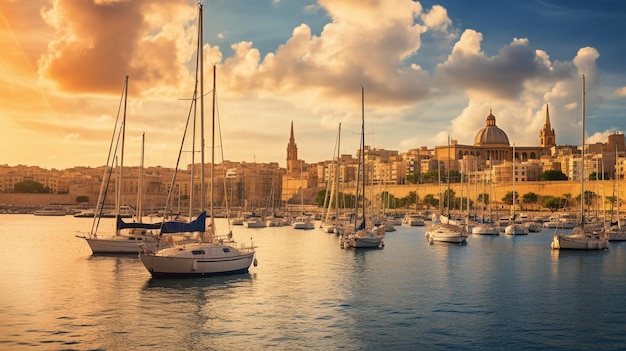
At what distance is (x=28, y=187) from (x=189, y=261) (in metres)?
156

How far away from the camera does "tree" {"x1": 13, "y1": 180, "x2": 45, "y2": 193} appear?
167 m

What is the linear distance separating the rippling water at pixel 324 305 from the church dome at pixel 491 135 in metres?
128

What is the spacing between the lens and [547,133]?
552 feet

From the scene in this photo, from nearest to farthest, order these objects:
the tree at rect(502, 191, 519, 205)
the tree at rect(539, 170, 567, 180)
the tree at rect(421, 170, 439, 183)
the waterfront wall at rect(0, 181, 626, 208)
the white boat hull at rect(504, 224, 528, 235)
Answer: the white boat hull at rect(504, 224, 528, 235) → the waterfront wall at rect(0, 181, 626, 208) → the tree at rect(502, 191, 519, 205) → the tree at rect(539, 170, 567, 180) → the tree at rect(421, 170, 439, 183)

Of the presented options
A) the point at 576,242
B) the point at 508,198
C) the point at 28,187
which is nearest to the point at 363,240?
the point at 576,242

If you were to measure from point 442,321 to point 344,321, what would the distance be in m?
2.81

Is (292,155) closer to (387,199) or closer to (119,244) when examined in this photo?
(387,199)

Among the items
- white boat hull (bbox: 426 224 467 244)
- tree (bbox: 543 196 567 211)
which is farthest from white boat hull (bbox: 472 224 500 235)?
tree (bbox: 543 196 567 211)

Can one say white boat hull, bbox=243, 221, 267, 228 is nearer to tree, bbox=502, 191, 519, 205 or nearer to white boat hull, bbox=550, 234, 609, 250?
white boat hull, bbox=550, 234, 609, 250

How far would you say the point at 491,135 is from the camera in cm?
16150

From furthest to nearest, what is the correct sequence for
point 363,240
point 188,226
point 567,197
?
point 567,197 < point 363,240 < point 188,226

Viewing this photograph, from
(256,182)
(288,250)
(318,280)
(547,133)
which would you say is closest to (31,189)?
(256,182)

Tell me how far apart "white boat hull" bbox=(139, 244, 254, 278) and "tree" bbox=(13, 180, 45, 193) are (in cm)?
15313

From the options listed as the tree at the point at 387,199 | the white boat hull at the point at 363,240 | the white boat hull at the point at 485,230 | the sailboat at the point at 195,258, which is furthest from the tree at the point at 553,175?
the sailboat at the point at 195,258
